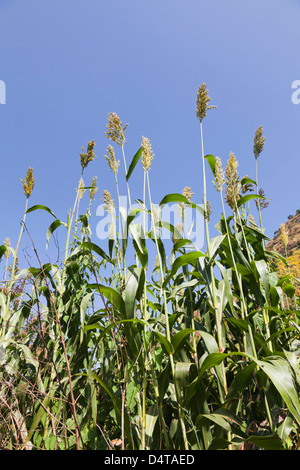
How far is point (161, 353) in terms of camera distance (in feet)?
5.06

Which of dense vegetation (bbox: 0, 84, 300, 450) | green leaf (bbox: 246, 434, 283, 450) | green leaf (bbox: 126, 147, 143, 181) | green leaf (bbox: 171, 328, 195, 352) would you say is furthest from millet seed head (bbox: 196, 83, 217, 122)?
green leaf (bbox: 246, 434, 283, 450)

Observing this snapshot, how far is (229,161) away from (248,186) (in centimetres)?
57

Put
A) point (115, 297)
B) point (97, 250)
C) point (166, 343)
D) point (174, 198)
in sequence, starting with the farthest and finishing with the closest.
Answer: point (97, 250) → point (174, 198) → point (115, 297) → point (166, 343)

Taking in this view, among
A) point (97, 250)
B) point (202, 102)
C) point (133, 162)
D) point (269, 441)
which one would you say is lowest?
point (269, 441)

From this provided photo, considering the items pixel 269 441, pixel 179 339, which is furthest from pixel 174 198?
pixel 269 441

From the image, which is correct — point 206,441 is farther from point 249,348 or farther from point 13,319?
point 13,319

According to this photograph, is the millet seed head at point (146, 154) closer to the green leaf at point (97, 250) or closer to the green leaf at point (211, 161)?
the green leaf at point (211, 161)

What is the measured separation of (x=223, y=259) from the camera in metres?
1.96

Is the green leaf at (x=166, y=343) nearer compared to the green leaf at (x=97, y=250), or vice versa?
the green leaf at (x=166, y=343)

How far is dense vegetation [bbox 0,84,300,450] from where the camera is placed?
1.28 meters

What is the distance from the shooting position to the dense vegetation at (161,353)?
1.28 m

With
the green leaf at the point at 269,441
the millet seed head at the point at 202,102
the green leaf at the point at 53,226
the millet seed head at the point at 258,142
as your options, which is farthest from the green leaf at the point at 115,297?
the millet seed head at the point at 258,142

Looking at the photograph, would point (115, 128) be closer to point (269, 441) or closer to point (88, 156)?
point (88, 156)
